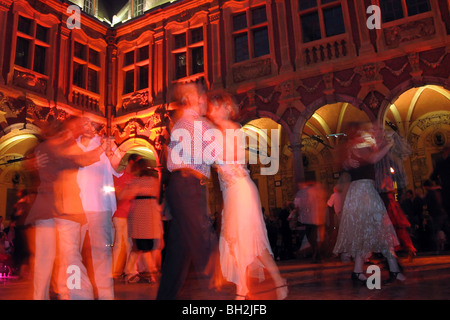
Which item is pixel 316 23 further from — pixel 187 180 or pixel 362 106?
pixel 187 180

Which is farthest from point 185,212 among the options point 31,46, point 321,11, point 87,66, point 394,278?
point 87,66

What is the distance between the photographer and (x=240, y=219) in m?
3.59

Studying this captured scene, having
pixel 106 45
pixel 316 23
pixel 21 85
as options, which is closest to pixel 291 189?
pixel 316 23

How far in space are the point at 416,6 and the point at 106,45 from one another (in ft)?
37.0

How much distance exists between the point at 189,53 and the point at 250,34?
245 cm

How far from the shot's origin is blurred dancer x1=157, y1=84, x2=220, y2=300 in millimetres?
2854

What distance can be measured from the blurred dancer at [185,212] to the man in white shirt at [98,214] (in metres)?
1.02

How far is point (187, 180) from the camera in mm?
2975

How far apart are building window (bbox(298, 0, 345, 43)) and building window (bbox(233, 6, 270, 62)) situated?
130 cm

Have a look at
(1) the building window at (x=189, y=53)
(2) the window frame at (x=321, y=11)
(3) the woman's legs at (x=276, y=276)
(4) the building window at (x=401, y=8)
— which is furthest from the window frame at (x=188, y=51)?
(3) the woman's legs at (x=276, y=276)

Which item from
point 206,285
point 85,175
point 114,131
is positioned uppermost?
point 114,131

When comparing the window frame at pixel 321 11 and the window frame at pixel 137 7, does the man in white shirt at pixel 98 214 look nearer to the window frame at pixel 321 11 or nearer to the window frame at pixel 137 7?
the window frame at pixel 321 11
